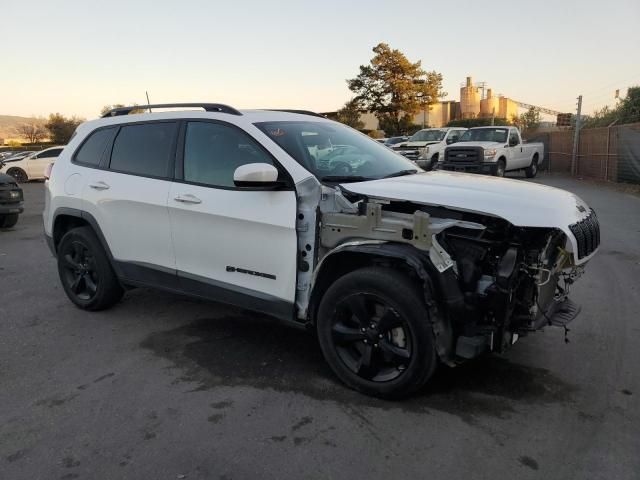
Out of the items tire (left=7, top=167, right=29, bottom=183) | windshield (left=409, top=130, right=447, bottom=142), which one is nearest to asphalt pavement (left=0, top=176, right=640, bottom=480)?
windshield (left=409, top=130, right=447, bottom=142)

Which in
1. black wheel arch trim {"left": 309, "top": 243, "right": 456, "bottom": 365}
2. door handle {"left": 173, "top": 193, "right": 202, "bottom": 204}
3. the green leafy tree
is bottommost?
black wheel arch trim {"left": 309, "top": 243, "right": 456, "bottom": 365}

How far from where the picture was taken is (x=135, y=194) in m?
4.65

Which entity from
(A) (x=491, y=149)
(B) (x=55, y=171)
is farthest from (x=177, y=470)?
(A) (x=491, y=149)

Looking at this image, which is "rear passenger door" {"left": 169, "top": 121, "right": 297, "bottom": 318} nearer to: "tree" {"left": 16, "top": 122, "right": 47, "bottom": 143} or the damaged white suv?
the damaged white suv

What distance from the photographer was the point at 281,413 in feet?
11.2

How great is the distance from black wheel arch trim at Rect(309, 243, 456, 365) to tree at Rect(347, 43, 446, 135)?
5705 cm

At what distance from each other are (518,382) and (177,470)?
234 centimetres

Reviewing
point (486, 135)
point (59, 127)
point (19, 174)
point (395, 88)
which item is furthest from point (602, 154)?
point (59, 127)

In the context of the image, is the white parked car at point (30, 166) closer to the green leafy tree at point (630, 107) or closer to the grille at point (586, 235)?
the grille at point (586, 235)

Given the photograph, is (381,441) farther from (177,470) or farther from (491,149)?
(491,149)

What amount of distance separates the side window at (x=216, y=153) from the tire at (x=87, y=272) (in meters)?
1.45

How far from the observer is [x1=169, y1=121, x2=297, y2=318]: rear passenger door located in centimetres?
380

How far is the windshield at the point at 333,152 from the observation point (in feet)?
13.0

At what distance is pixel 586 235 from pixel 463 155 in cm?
1588
